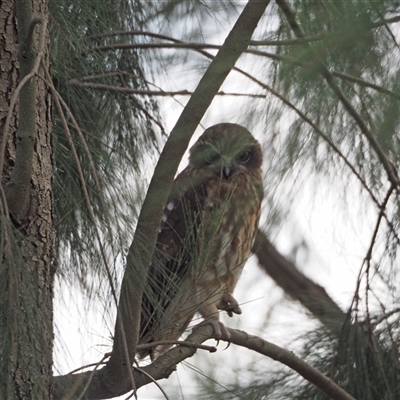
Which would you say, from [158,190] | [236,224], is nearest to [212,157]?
[236,224]

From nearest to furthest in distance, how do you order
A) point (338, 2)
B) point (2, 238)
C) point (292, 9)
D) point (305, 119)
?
point (2, 238) < point (338, 2) < point (305, 119) < point (292, 9)

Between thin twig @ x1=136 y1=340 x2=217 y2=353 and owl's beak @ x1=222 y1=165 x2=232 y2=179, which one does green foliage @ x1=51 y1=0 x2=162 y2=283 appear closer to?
thin twig @ x1=136 y1=340 x2=217 y2=353

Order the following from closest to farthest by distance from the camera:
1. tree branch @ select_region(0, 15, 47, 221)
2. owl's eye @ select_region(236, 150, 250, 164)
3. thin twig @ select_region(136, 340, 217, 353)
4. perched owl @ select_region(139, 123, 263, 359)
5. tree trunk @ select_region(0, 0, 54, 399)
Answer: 1. tree trunk @ select_region(0, 0, 54, 399)
2. tree branch @ select_region(0, 15, 47, 221)
3. thin twig @ select_region(136, 340, 217, 353)
4. perched owl @ select_region(139, 123, 263, 359)
5. owl's eye @ select_region(236, 150, 250, 164)

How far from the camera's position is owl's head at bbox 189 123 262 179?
11.5 feet

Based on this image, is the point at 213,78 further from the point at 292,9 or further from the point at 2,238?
the point at 2,238

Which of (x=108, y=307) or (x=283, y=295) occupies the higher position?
(x=283, y=295)

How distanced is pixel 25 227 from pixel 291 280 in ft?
7.24

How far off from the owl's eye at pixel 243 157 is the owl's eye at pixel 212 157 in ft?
0.36

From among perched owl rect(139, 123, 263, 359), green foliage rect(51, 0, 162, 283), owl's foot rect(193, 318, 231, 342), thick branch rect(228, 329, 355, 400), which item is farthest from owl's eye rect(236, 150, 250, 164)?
thick branch rect(228, 329, 355, 400)

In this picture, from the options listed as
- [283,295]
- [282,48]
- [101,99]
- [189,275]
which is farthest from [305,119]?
[283,295]

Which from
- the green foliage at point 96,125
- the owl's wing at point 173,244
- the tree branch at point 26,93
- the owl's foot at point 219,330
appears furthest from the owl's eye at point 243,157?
the tree branch at point 26,93

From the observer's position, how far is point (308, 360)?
113 inches

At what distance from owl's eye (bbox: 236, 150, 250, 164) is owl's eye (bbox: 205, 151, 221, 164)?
0.36 feet

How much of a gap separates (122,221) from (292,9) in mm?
794
